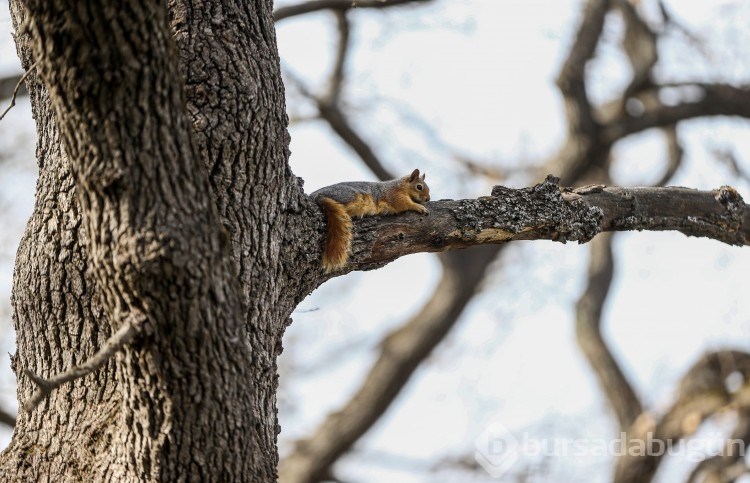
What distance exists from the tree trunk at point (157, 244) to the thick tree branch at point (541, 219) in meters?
0.36

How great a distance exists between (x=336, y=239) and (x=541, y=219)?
824mm

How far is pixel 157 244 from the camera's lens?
1938mm

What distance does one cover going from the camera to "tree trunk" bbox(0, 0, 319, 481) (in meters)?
1.90

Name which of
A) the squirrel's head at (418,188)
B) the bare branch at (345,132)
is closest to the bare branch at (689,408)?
the squirrel's head at (418,188)

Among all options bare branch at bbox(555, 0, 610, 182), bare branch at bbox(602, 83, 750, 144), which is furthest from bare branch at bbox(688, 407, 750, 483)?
bare branch at bbox(602, 83, 750, 144)

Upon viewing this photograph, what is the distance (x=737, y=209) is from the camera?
3.79m

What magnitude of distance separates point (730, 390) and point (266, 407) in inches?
181

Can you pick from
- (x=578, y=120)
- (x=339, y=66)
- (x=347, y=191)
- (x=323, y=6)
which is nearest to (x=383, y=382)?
(x=578, y=120)

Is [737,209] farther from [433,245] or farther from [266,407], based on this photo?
[266,407]

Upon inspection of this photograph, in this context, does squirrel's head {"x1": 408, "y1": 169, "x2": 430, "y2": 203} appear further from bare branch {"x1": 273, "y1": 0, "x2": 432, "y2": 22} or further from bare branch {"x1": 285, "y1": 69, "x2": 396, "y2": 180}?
bare branch {"x1": 285, "y1": 69, "x2": 396, "y2": 180}

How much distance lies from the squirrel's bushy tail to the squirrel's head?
1440mm

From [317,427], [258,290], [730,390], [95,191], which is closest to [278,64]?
[258,290]

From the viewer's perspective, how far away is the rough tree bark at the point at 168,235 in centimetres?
191

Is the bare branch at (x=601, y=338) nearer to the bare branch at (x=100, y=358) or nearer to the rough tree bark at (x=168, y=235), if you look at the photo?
the rough tree bark at (x=168, y=235)
